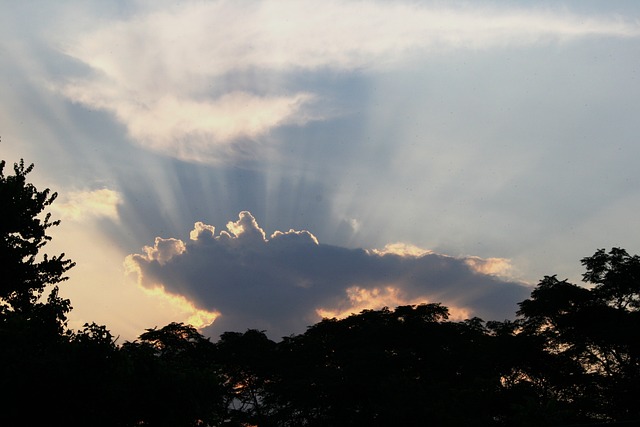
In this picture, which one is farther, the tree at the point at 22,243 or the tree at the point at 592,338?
the tree at the point at 592,338

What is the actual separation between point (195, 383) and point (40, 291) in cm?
1201

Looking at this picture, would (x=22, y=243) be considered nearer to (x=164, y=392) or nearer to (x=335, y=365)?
(x=164, y=392)

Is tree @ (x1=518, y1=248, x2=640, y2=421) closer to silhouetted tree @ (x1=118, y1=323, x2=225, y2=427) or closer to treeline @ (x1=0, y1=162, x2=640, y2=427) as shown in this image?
treeline @ (x1=0, y1=162, x2=640, y2=427)

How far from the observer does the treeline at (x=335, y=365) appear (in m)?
16.5

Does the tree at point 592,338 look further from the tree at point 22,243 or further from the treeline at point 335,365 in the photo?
the tree at point 22,243

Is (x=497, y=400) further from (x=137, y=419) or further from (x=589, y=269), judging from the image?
(x=137, y=419)

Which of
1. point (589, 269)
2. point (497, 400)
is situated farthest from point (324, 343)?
point (589, 269)

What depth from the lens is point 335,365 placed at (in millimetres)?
54562

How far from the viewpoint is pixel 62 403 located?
51.6 feet

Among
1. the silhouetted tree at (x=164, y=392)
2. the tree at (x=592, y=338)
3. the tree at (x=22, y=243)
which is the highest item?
the tree at (x=592, y=338)

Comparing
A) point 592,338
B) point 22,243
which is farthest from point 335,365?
point 22,243

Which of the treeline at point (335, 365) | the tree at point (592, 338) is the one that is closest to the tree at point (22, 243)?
the treeline at point (335, 365)

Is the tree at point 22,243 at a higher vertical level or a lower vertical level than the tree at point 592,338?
lower

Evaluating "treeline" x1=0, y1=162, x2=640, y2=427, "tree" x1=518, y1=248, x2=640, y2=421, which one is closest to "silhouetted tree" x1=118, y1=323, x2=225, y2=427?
"treeline" x1=0, y1=162, x2=640, y2=427
